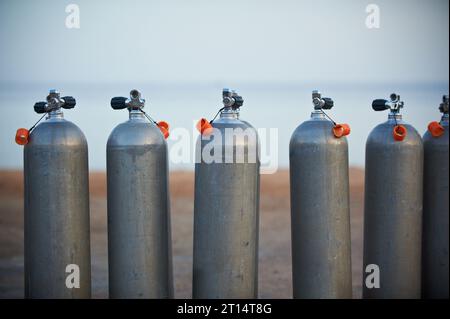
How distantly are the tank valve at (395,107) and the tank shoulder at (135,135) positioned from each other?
134 cm

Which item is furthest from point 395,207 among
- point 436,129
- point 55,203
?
point 55,203

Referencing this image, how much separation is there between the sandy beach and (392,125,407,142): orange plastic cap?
1.81 metres

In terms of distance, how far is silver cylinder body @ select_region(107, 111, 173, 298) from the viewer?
147 inches

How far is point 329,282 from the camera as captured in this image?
386 cm

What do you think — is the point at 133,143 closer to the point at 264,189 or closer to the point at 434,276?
the point at 434,276

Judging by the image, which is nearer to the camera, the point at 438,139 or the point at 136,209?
the point at 136,209

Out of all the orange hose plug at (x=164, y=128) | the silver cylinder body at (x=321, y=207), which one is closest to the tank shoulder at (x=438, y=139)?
the silver cylinder body at (x=321, y=207)

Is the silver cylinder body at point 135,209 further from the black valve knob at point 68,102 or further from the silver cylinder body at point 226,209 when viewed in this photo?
the black valve knob at point 68,102

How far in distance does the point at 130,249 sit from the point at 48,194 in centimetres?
54

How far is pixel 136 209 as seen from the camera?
147 inches

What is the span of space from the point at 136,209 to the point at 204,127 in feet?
1.93

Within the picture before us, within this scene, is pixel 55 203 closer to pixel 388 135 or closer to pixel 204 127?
pixel 204 127

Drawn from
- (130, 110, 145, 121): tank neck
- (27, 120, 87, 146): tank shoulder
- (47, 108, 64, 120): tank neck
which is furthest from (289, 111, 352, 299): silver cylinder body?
(47, 108, 64, 120): tank neck

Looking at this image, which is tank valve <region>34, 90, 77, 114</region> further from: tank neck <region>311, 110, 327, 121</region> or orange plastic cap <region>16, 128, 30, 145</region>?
tank neck <region>311, 110, 327, 121</region>
